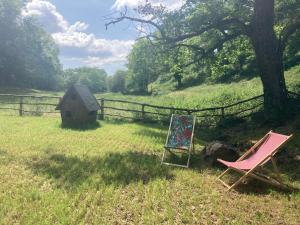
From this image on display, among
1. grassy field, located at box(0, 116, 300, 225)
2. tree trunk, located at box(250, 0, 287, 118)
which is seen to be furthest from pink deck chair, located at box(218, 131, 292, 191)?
tree trunk, located at box(250, 0, 287, 118)

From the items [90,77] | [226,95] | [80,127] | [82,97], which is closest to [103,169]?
[80,127]

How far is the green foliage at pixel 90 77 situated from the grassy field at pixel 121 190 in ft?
412

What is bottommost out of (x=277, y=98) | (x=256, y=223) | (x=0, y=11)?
(x=256, y=223)

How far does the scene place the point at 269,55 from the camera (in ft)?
46.1

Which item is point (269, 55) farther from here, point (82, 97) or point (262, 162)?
point (82, 97)

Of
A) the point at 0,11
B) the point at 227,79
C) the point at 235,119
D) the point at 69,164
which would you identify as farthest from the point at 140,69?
the point at 69,164

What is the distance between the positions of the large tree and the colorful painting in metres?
5.45

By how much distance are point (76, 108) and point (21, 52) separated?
1563 inches

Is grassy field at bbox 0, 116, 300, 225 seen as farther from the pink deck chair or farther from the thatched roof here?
the thatched roof

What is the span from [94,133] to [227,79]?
35610mm

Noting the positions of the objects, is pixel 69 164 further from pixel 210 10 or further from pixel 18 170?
pixel 210 10

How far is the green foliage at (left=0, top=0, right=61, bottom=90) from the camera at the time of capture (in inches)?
1890

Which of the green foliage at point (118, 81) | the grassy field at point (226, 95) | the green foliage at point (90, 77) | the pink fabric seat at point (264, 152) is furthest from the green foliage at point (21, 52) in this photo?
the green foliage at point (90, 77)

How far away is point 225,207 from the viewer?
6.41 m
